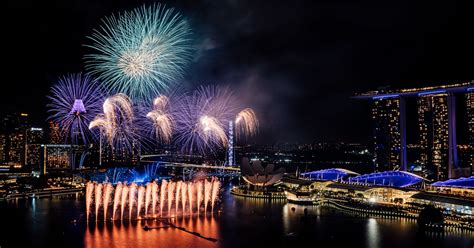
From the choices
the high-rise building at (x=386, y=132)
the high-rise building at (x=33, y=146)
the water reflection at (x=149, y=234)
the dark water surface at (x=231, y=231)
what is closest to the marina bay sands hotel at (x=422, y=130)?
the high-rise building at (x=386, y=132)

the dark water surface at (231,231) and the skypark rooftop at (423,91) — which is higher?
the skypark rooftop at (423,91)

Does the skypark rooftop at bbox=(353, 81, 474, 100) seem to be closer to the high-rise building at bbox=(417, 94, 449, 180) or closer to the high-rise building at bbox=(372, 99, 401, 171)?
the high-rise building at bbox=(372, 99, 401, 171)

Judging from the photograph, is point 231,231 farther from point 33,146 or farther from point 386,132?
point 33,146

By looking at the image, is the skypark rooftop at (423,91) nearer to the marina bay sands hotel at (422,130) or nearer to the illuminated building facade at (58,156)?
the marina bay sands hotel at (422,130)

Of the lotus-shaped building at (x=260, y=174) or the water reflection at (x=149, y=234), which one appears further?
the lotus-shaped building at (x=260, y=174)

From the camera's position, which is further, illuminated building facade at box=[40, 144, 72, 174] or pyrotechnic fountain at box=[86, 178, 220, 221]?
illuminated building facade at box=[40, 144, 72, 174]

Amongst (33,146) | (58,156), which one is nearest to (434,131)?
(58,156)

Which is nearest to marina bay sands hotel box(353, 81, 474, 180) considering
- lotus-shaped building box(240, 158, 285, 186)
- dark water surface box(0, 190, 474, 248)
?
lotus-shaped building box(240, 158, 285, 186)

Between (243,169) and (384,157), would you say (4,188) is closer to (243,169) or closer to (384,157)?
(243,169)
